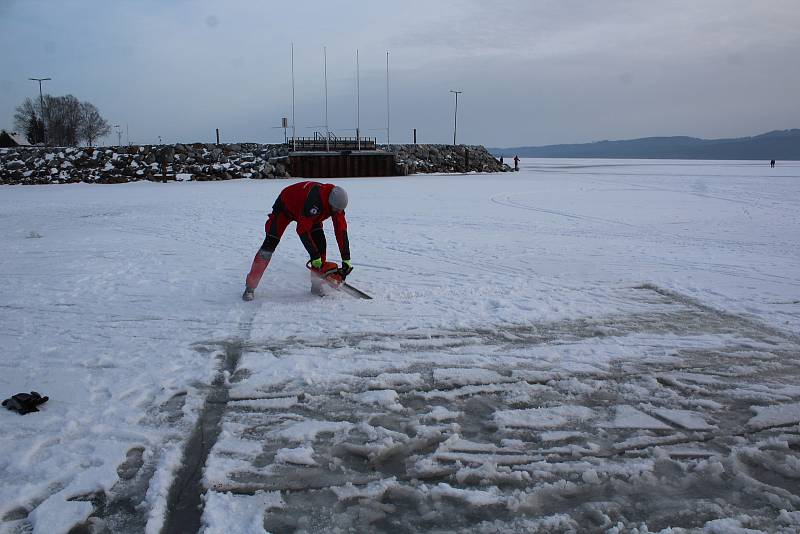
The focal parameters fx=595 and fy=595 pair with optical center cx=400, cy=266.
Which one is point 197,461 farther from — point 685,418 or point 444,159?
point 444,159

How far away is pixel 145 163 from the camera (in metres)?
36.1

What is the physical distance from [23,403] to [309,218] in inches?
128

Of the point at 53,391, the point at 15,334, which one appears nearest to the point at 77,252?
the point at 15,334

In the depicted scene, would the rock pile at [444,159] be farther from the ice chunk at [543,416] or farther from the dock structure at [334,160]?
the ice chunk at [543,416]

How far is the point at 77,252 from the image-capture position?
9617mm

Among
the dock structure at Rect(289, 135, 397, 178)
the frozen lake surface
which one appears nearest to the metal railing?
the dock structure at Rect(289, 135, 397, 178)

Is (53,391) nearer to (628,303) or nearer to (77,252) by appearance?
(628,303)

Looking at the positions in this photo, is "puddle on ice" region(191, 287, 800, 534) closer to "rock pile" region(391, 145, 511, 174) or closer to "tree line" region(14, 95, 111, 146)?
"rock pile" region(391, 145, 511, 174)

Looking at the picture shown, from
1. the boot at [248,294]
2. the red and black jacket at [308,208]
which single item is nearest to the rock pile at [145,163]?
the boot at [248,294]

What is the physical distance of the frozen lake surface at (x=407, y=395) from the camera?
2830 millimetres

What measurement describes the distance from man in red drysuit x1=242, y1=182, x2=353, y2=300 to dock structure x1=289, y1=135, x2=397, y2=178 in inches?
1212

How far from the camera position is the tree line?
68250mm

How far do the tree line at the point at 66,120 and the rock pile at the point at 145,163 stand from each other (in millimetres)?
34641

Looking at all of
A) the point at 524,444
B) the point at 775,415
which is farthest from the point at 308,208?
the point at 775,415
